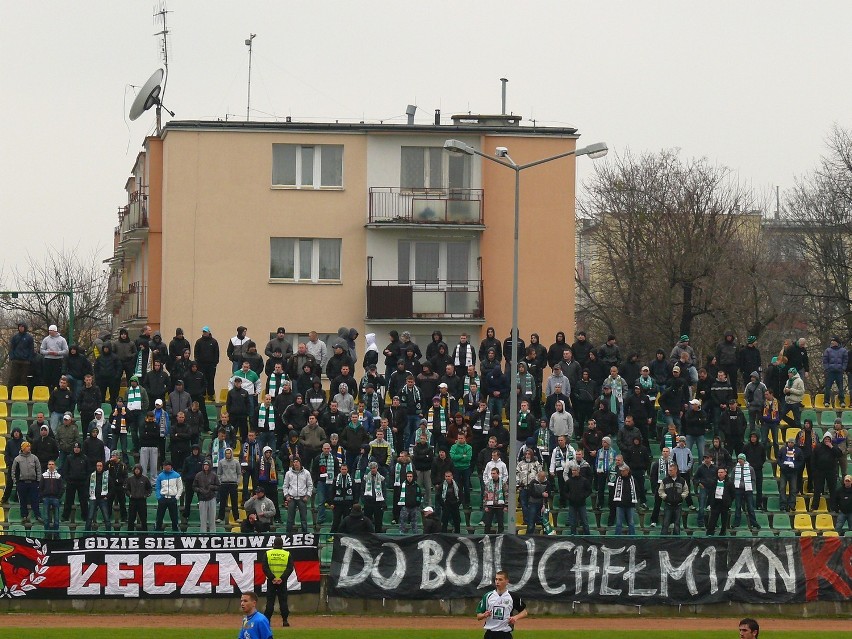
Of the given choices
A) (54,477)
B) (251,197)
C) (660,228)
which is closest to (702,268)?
(660,228)

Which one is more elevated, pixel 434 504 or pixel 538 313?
pixel 538 313

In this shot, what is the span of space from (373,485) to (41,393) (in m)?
10.8

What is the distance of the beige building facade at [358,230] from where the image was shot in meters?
46.6

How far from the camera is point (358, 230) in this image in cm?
4738

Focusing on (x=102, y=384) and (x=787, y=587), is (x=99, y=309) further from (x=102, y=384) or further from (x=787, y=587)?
(x=787, y=587)

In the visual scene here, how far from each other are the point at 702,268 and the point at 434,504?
35113mm

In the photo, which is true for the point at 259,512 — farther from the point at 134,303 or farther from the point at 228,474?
the point at 134,303

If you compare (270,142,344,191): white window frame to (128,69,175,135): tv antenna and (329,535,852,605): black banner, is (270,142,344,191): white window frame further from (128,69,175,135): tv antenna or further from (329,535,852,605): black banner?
(329,535,852,605): black banner

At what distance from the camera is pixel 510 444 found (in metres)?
30.1

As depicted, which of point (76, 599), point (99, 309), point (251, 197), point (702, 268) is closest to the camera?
point (76, 599)

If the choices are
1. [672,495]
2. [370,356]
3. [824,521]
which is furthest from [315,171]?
[824,521]

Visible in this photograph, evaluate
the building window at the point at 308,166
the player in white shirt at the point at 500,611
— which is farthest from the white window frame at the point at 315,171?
the player in white shirt at the point at 500,611

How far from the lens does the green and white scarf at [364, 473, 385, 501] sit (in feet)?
98.6

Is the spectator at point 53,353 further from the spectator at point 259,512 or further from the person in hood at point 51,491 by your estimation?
the spectator at point 259,512
